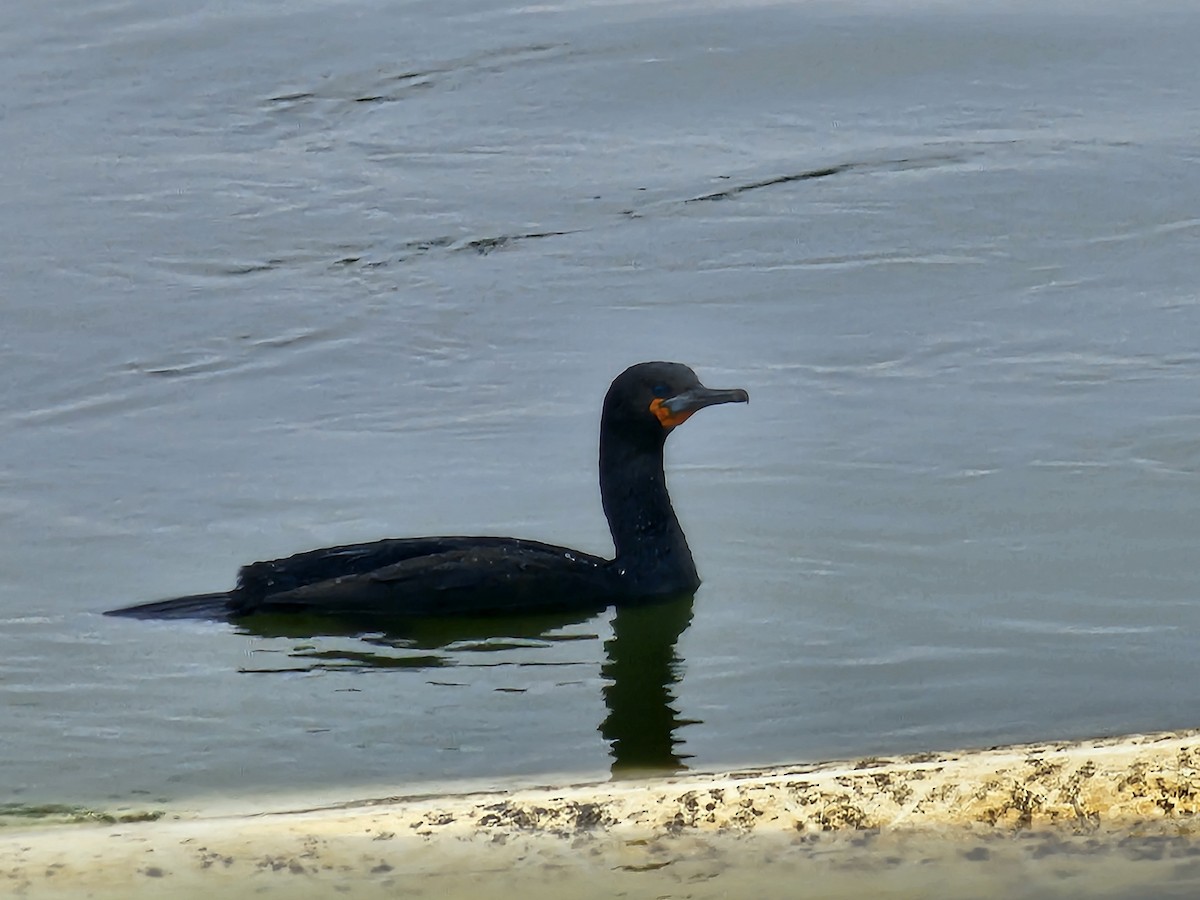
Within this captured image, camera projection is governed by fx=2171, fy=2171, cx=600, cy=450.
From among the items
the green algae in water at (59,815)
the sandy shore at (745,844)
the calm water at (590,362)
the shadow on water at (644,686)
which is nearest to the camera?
the sandy shore at (745,844)

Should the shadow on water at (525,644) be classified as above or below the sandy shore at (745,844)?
below

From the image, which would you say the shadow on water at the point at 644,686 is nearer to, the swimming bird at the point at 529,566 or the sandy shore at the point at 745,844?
the swimming bird at the point at 529,566

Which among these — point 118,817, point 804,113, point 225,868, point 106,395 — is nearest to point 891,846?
point 225,868

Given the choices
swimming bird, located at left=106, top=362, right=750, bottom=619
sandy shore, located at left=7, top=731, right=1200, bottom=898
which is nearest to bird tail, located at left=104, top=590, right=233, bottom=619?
swimming bird, located at left=106, top=362, right=750, bottom=619

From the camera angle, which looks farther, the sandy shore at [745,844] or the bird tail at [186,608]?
the bird tail at [186,608]

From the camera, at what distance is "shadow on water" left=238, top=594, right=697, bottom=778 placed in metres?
7.30

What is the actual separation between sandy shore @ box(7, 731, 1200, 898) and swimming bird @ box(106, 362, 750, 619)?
237 centimetres

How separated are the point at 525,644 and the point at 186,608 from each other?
49.3 inches

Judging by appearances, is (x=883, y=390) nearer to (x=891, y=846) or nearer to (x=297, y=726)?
Result: (x=297, y=726)

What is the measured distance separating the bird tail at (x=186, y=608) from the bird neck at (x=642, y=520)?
149 cm

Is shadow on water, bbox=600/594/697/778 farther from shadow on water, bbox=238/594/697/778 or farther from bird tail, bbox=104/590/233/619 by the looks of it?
bird tail, bbox=104/590/233/619

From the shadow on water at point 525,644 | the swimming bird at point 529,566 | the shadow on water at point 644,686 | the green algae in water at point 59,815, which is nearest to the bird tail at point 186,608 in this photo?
the swimming bird at point 529,566

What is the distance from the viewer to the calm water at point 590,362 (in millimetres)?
7211

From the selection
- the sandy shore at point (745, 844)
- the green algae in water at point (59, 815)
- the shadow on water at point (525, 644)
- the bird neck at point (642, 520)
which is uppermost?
the bird neck at point (642, 520)
